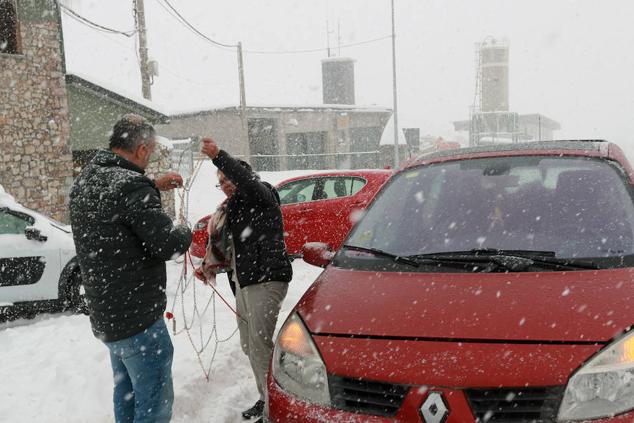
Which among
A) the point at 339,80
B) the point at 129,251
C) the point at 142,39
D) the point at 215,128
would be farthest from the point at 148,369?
the point at 339,80

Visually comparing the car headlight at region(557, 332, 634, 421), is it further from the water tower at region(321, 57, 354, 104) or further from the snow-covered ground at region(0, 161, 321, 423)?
the water tower at region(321, 57, 354, 104)

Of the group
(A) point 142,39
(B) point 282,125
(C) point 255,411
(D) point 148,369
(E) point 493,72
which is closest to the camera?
(D) point 148,369

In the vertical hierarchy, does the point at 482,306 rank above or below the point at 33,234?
above

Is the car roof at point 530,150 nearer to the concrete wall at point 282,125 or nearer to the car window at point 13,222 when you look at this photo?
the car window at point 13,222

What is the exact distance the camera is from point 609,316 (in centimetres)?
221

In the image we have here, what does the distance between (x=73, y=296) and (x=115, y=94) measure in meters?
8.28

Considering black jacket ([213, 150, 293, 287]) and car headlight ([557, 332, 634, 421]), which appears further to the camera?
black jacket ([213, 150, 293, 287])

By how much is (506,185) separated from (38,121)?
1237 centimetres

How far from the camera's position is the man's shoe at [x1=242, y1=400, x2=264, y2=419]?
398 centimetres

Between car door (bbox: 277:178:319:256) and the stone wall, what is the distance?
6.51m

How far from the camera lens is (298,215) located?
9.54 m

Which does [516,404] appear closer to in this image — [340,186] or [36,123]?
[340,186]

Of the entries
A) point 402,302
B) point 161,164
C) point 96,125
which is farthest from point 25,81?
point 402,302

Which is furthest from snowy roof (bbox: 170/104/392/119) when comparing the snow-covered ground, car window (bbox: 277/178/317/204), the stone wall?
the snow-covered ground
